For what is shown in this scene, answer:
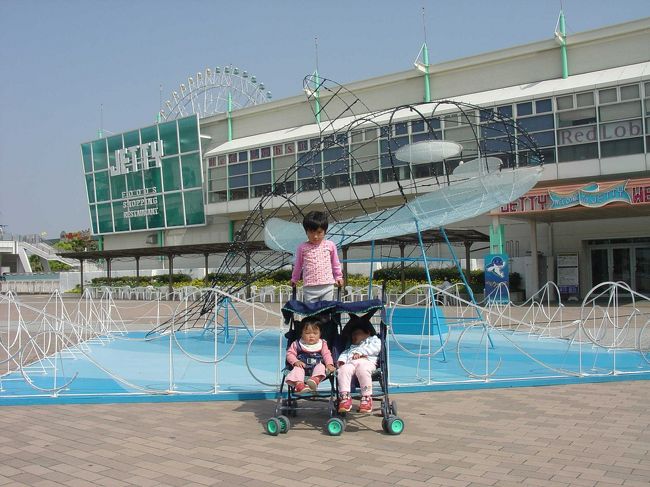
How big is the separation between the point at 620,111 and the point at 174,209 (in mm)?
27903

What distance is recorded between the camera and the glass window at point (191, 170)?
40656mm

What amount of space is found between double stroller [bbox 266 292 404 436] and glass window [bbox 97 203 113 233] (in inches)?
1704

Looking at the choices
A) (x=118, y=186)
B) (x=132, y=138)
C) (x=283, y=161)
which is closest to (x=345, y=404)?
(x=283, y=161)

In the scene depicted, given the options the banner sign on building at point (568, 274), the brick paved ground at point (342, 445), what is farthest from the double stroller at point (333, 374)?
the banner sign on building at point (568, 274)

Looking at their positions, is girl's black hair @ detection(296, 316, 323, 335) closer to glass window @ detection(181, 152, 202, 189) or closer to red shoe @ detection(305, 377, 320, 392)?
red shoe @ detection(305, 377, 320, 392)

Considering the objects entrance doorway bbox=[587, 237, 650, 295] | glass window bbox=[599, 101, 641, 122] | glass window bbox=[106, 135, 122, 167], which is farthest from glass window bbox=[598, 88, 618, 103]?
glass window bbox=[106, 135, 122, 167]

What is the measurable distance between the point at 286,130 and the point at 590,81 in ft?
57.6

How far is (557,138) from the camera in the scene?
1006 inches

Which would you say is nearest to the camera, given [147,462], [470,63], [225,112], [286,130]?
[147,462]

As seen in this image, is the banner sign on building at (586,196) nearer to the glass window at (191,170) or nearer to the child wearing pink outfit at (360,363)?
the child wearing pink outfit at (360,363)

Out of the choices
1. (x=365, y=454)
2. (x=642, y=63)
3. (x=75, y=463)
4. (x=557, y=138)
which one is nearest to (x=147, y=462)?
(x=75, y=463)

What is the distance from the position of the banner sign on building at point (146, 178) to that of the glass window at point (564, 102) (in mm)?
22586

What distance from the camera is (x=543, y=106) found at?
1027 inches

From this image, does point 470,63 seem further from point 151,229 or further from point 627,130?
point 151,229
